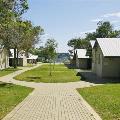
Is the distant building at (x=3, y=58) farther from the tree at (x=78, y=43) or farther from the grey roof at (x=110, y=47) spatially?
the tree at (x=78, y=43)

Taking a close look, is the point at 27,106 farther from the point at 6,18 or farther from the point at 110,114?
the point at 6,18

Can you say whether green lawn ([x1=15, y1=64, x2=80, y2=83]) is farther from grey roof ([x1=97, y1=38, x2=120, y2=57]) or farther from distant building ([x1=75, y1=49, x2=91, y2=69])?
distant building ([x1=75, y1=49, x2=91, y2=69])

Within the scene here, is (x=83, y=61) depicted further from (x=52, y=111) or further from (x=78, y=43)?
(x=78, y=43)

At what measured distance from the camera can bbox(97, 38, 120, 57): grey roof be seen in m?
36.4

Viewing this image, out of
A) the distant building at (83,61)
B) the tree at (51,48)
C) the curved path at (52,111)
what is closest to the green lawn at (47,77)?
the tree at (51,48)

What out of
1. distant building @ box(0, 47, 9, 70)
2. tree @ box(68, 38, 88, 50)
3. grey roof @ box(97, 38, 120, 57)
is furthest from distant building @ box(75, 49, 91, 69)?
tree @ box(68, 38, 88, 50)

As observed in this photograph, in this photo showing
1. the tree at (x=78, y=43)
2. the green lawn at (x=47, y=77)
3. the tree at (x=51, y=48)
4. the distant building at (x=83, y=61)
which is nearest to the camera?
the green lawn at (x=47, y=77)

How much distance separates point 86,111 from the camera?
14188mm

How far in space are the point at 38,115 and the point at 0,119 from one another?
1.50m

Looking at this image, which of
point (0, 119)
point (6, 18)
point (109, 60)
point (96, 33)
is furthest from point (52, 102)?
point (96, 33)

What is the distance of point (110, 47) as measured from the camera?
1513 inches

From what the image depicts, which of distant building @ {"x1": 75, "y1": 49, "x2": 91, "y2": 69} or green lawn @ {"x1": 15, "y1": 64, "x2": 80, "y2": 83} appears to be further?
distant building @ {"x1": 75, "y1": 49, "x2": 91, "y2": 69}

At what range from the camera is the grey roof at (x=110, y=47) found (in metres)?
36.4

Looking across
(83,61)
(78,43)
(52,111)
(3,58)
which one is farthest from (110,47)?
(78,43)
